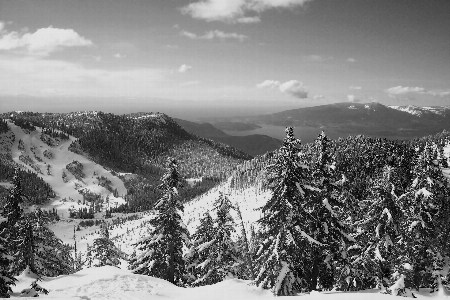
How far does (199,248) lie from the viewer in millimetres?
28156

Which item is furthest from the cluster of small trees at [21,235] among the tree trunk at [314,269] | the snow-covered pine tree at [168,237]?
the tree trunk at [314,269]

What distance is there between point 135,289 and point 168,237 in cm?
886

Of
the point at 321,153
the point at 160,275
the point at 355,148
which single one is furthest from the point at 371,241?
the point at 355,148

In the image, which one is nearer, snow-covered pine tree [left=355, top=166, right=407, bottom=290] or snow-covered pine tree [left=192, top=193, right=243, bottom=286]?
snow-covered pine tree [left=355, top=166, right=407, bottom=290]

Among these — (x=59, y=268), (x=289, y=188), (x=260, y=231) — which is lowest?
(x=59, y=268)

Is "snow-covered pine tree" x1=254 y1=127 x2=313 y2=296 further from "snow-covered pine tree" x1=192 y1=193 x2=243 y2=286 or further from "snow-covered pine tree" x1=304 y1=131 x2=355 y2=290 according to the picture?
"snow-covered pine tree" x1=192 y1=193 x2=243 y2=286

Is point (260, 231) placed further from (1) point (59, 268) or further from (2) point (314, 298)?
(1) point (59, 268)

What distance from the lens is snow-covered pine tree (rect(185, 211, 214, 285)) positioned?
2879cm

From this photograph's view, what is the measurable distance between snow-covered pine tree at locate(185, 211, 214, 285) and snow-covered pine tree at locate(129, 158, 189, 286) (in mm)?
2029

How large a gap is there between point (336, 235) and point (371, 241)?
3.28 metres

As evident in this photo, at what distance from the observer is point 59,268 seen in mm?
37562

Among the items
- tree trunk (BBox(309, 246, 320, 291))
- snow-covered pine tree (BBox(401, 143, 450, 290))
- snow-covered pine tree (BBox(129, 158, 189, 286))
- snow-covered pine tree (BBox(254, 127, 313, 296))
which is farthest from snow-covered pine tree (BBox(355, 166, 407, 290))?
snow-covered pine tree (BBox(129, 158, 189, 286))

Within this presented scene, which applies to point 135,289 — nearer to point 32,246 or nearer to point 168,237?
point 168,237

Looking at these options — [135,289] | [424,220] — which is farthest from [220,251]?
[424,220]
